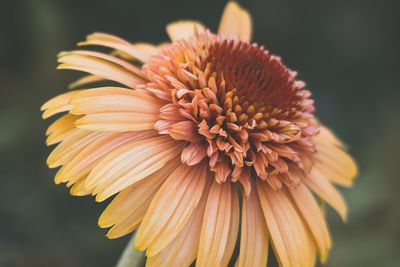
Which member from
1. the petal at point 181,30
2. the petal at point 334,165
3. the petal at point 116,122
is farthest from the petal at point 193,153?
the petal at point 181,30

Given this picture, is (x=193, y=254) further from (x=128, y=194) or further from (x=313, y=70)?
(x=313, y=70)

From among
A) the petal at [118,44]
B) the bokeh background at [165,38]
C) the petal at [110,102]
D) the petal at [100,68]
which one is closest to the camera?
the petal at [110,102]

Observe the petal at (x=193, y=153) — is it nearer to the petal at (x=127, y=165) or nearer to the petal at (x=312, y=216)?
the petal at (x=127, y=165)

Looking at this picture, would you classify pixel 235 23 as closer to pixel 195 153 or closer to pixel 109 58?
pixel 109 58

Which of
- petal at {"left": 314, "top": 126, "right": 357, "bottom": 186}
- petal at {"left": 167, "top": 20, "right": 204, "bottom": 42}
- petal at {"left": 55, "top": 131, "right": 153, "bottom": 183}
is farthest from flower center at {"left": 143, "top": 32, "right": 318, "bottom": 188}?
petal at {"left": 167, "top": 20, "right": 204, "bottom": 42}

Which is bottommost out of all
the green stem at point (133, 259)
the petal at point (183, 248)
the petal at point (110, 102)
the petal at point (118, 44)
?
the green stem at point (133, 259)

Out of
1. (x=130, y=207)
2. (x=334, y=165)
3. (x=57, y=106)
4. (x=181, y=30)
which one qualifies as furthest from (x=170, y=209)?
(x=181, y=30)

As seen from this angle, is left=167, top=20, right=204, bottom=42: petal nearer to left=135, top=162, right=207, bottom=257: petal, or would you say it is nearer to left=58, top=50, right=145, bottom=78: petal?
left=58, top=50, right=145, bottom=78: petal
